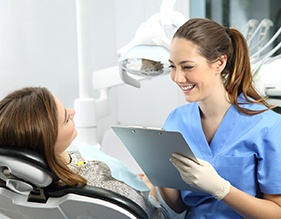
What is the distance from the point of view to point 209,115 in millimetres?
1304

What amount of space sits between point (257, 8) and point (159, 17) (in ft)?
3.01

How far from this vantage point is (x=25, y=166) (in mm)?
925

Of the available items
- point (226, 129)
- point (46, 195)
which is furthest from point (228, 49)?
point (46, 195)

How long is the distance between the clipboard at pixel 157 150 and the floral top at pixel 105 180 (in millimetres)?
85

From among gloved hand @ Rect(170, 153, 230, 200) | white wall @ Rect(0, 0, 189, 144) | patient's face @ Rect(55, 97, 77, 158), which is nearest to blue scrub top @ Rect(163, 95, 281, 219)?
gloved hand @ Rect(170, 153, 230, 200)

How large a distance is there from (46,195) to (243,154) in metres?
0.56

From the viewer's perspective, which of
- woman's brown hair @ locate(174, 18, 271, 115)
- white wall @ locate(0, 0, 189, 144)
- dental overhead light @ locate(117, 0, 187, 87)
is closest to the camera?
woman's brown hair @ locate(174, 18, 271, 115)

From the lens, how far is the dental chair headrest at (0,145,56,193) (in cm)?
93

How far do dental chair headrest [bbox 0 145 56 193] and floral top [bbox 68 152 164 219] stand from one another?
0.52ft

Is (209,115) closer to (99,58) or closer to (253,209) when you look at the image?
(253,209)

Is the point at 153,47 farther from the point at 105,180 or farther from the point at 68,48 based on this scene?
the point at 68,48

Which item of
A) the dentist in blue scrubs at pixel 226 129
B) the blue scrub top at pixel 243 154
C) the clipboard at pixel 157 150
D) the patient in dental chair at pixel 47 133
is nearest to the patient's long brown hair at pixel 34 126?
the patient in dental chair at pixel 47 133

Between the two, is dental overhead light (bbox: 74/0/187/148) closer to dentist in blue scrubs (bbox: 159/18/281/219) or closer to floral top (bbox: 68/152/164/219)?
dentist in blue scrubs (bbox: 159/18/281/219)

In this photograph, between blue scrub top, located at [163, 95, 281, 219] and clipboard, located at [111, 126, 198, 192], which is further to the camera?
blue scrub top, located at [163, 95, 281, 219]
